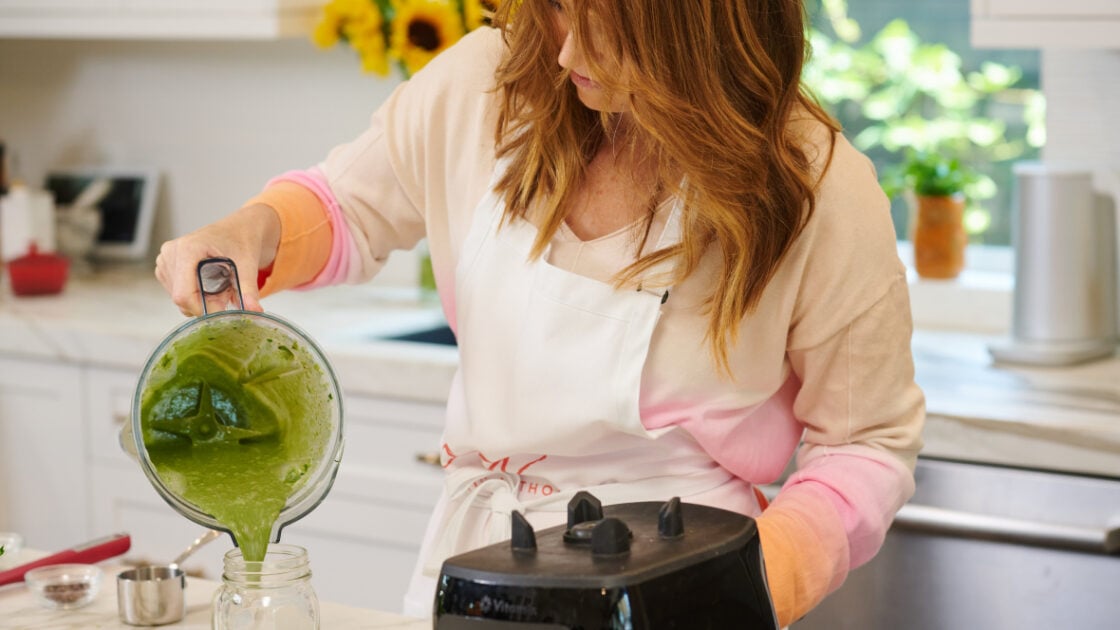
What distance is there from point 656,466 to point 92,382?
1.36m

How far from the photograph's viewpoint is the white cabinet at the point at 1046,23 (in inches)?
68.7

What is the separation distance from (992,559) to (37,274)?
1.84 m

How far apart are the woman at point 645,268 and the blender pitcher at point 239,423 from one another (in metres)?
0.08

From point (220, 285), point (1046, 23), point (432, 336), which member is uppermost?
point (1046, 23)

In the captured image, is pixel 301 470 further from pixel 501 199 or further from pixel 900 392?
pixel 900 392

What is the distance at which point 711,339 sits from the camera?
1.16 metres

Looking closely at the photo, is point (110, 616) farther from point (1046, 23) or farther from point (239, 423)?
point (1046, 23)

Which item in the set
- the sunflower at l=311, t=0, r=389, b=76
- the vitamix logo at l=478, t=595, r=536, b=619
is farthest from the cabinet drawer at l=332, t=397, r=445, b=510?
the vitamix logo at l=478, t=595, r=536, b=619

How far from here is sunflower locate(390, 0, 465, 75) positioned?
224 cm

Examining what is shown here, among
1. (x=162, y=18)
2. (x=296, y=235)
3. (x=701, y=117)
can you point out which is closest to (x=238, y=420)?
(x=296, y=235)

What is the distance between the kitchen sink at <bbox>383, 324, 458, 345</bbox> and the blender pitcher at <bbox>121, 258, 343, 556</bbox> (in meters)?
1.31

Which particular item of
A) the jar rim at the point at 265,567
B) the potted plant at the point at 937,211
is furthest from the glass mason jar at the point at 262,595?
the potted plant at the point at 937,211

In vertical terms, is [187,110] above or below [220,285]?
above

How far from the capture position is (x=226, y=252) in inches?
43.6
